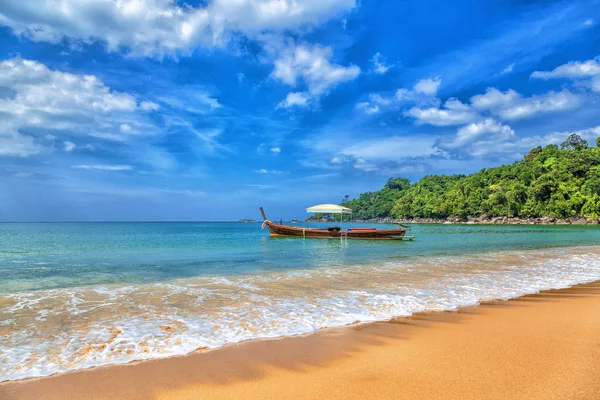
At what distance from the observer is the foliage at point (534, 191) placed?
81438mm

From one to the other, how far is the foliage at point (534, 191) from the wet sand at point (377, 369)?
308 ft

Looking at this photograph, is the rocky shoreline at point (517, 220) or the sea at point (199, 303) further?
the rocky shoreline at point (517, 220)

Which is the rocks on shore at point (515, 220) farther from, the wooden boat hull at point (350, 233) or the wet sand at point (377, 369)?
the wet sand at point (377, 369)

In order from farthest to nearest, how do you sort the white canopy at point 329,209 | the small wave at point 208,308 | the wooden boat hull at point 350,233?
the white canopy at point 329,209, the wooden boat hull at point 350,233, the small wave at point 208,308

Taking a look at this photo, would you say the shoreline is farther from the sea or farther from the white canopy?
the sea

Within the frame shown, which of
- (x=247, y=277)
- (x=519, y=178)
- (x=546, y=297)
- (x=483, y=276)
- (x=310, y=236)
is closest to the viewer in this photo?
(x=546, y=297)

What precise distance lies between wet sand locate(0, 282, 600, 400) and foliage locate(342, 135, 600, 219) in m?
93.8

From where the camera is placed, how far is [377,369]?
3781 millimetres

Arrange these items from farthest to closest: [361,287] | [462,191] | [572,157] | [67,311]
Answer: [462,191]
[572,157]
[361,287]
[67,311]

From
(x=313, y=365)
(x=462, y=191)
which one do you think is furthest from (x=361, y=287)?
(x=462, y=191)

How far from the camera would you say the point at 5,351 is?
15.1 ft

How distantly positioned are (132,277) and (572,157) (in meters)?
116

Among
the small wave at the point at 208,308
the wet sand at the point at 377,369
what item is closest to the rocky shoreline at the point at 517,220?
the small wave at the point at 208,308

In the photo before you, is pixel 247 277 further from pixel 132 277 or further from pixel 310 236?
pixel 310 236
